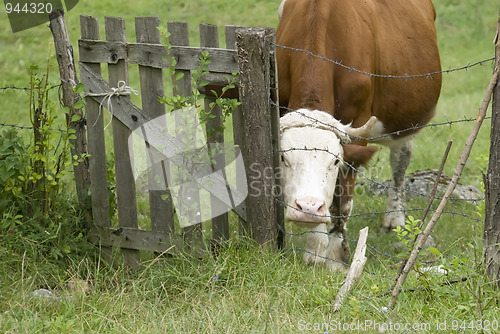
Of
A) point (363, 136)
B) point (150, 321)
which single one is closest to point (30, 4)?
point (363, 136)

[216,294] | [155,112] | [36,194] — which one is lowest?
[216,294]

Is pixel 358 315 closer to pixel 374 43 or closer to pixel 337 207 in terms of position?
pixel 337 207

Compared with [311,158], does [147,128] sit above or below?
above

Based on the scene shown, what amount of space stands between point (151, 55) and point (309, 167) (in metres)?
1.27

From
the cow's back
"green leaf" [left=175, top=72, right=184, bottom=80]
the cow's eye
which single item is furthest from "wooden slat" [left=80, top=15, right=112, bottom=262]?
the cow's back

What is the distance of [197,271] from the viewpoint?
4105 millimetres

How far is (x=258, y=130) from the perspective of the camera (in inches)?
165

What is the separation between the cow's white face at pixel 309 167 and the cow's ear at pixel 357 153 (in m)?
0.15

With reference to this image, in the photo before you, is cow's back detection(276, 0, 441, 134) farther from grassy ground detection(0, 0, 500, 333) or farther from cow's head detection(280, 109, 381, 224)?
grassy ground detection(0, 0, 500, 333)

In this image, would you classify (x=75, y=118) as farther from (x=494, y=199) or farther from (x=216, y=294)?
(x=494, y=199)

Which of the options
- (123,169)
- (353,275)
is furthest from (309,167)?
(123,169)

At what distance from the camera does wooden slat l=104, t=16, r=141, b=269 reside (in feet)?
14.8
